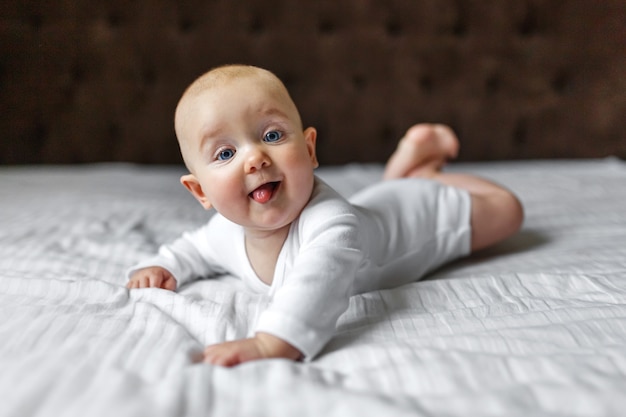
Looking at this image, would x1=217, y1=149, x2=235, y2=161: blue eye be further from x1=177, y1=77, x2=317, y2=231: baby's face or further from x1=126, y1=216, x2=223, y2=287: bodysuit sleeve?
x1=126, y1=216, x2=223, y2=287: bodysuit sleeve

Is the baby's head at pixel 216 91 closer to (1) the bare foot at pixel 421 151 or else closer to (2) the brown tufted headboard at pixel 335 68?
(1) the bare foot at pixel 421 151

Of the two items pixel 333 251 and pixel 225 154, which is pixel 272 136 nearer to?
pixel 225 154

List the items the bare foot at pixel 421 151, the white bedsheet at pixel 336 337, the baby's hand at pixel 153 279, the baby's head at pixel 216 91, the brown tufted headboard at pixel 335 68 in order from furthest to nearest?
the brown tufted headboard at pixel 335 68 → the bare foot at pixel 421 151 → the baby's hand at pixel 153 279 → the baby's head at pixel 216 91 → the white bedsheet at pixel 336 337

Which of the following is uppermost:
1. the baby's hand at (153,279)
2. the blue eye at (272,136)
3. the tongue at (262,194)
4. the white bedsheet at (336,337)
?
the blue eye at (272,136)

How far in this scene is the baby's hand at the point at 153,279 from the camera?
851mm

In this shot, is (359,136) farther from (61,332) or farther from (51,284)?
(61,332)

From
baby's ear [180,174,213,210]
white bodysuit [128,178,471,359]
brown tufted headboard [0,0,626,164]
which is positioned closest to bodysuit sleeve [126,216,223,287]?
white bodysuit [128,178,471,359]

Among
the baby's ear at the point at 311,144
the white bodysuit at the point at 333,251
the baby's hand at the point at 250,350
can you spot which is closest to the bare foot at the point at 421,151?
the white bodysuit at the point at 333,251

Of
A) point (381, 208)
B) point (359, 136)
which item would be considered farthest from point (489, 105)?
point (381, 208)

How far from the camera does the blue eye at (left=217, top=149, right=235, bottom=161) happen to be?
2.39ft

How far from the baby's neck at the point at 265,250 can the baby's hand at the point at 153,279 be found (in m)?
0.13

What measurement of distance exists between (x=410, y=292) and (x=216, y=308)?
26 centimetres

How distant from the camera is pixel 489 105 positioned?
6.30 ft

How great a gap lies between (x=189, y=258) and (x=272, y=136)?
281mm
